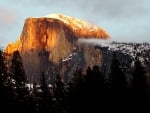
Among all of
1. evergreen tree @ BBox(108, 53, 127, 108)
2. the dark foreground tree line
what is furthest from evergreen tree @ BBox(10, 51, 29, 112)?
evergreen tree @ BBox(108, 53, 127, 108)

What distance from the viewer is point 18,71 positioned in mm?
62531

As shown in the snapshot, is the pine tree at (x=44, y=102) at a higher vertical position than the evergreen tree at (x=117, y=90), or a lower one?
lower

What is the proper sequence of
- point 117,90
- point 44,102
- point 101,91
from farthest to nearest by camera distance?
1. point 44,102
2. point 101,91
3. point 117,90

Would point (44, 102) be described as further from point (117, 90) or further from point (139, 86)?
point (139, 86)

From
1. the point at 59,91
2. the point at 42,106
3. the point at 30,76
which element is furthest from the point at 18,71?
the point at 30,76

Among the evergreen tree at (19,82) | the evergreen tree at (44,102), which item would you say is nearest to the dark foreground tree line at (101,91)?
the evergreen tree at (19,82)

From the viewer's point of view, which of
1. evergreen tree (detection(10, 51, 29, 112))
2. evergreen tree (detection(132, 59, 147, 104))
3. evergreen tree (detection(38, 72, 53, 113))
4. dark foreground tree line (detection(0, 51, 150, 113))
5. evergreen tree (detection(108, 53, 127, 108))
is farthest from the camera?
evergreen tree (detection(38, 72, 53, 113))

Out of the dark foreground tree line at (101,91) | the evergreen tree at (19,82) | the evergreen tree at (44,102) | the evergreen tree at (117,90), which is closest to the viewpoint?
the evergreen tree at (19,82)

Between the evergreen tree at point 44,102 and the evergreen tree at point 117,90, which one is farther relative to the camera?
the evergreen tree at point 44,102

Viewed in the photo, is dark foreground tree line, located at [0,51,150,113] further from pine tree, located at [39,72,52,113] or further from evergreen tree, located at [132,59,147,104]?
pine tree, located at [39,72,52,113]

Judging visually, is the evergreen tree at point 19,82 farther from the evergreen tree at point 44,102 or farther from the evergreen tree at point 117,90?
the evergreen tree at point 44,102

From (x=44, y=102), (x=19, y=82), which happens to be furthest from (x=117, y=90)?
(x=44, y=102)

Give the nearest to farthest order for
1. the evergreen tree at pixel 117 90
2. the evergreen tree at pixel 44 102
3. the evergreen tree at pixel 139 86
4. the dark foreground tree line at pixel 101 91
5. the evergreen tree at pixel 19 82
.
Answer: the evergreen tree at pixel 19 82, the dark foreground tree line at pixel 101 91, the evergreen tree at pixel 139 86, the evergreen tree at pixel 117 90, the evergreen tree at pixel 44 102

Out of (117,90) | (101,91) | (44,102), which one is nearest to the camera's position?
(117,90)
